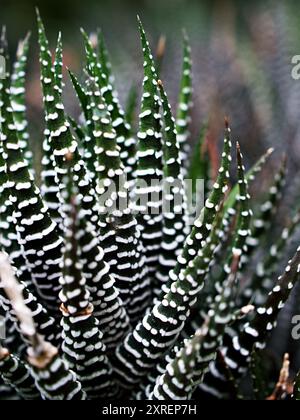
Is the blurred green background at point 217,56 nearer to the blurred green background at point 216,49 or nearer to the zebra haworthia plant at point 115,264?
the blurred green background at point 216,49

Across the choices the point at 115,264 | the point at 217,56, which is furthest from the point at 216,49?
the point at 115,264

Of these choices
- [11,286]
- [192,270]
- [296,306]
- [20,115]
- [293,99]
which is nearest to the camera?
[11,286]

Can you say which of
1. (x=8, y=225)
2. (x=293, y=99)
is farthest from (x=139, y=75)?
(x=8, y=225)

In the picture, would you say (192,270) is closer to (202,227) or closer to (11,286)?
(202,227)

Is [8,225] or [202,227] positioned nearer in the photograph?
[202,227]

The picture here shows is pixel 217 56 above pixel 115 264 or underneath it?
above

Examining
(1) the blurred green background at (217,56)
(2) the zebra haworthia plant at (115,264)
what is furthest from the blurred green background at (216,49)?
(2) the zebra haworthia plant at (115,264)

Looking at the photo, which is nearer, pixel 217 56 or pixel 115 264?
pixel 115 264

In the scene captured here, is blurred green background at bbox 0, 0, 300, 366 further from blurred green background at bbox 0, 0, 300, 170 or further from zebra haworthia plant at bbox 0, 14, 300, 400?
zebra haworthia plant at bbox 0, 14, 300, 400

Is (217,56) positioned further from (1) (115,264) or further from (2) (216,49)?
(1) (115,264)
